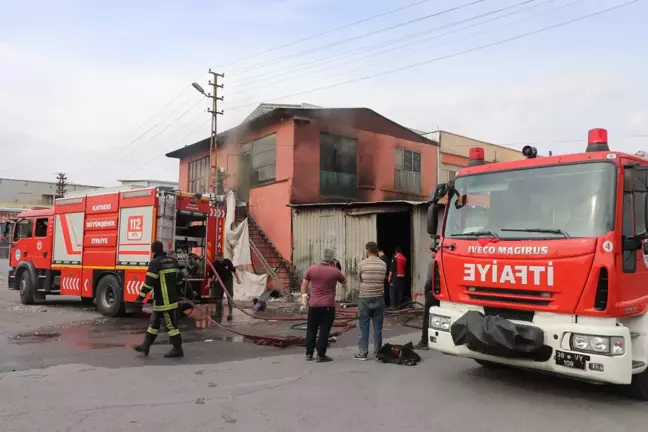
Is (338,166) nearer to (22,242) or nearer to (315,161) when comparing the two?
(315,161)

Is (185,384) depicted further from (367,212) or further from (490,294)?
(367,212)

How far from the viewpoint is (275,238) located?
1881 centimetres

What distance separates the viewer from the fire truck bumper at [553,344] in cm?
462

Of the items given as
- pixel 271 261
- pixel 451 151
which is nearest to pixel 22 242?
pixel 271 261

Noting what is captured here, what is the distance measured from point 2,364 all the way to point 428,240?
1027 cm

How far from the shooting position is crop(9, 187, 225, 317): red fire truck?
Answer: 11.5m

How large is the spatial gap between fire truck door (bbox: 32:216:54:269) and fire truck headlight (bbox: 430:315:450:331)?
1140 cm

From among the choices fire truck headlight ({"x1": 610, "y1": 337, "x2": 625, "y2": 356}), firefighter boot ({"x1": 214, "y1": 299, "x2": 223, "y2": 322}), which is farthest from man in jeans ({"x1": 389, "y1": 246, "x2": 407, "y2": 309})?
fire truck headlight ({"x1": 610, "y1": 337, "x2": 625, "y2": 356})

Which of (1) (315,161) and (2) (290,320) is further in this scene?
(1) (315,161)

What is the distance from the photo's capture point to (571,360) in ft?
15.6

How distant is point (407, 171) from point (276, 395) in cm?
1789

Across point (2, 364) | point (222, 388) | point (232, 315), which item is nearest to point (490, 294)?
point (222, 388)

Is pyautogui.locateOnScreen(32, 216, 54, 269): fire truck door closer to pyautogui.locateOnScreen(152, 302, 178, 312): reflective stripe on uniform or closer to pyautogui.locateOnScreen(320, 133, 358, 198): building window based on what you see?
A: pyautogui.locateOnScreen(152, 302, 178, 312): reflective stripe on uniform

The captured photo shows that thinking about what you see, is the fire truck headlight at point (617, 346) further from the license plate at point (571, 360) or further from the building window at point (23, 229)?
the building window at point (23, 229)
